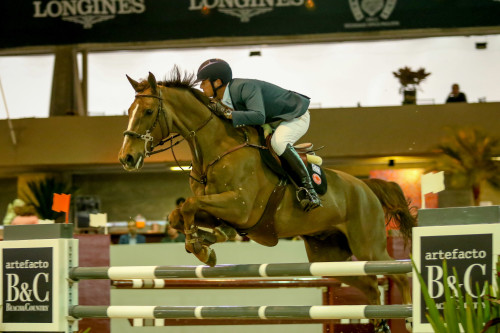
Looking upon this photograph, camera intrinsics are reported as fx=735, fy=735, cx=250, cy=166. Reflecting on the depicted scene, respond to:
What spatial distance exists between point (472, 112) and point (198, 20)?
4.67m

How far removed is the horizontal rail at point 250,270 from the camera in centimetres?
338

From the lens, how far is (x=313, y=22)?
12055mm

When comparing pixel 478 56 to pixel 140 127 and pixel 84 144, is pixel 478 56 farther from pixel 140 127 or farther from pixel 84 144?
pixel 140 127

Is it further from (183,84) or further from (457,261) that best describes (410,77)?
(457,261)

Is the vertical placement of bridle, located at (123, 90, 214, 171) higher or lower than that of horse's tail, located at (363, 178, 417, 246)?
higher

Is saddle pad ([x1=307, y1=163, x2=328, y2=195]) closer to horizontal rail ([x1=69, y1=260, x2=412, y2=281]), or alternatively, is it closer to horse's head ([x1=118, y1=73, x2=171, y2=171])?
horse's head ([x1=118, y1=73, x2=171, y2=171])

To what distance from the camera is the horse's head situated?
13.1 ft

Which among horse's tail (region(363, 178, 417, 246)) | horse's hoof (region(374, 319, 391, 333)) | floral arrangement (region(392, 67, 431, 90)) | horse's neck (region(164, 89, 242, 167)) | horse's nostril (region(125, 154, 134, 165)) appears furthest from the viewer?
floral arrangement (region(392, 67, 431, 90))

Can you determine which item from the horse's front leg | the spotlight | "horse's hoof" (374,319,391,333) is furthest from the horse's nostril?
the spotlight

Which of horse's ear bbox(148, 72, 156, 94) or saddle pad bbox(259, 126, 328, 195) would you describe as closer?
horse's ear bbox(148, 72, 156, 94)

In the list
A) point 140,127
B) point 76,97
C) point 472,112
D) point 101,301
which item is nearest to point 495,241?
point 140,127

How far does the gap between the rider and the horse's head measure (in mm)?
348

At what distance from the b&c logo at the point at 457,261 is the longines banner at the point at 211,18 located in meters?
9.26

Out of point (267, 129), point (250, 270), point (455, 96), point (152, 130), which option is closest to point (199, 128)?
point (152, 130)
